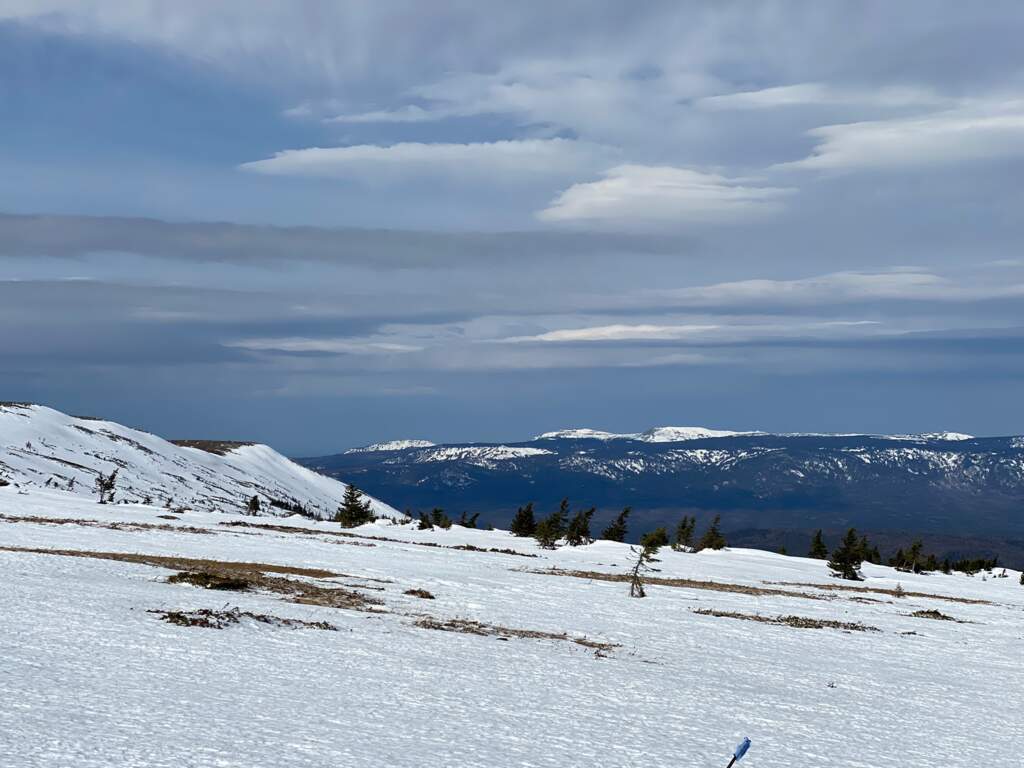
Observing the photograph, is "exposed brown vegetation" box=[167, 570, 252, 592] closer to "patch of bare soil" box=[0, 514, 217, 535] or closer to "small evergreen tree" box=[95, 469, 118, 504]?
"patch of bare soil" box=[0, 514, 217, 535]

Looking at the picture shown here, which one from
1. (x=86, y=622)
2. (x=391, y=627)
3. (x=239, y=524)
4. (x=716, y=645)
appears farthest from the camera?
(x=239, y=524)

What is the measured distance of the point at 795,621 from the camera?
3247 centimetres

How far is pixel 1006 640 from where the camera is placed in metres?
33.3

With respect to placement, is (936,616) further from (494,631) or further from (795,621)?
(494,631)

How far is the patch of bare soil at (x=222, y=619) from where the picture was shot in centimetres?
1800

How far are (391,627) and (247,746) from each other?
36.9ft

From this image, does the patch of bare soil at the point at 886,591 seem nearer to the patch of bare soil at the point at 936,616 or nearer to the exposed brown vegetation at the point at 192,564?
the patch of bare soil at the point at 936,616

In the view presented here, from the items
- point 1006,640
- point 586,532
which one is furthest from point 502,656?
point 586,532

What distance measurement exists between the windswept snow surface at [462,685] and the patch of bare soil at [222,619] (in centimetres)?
35

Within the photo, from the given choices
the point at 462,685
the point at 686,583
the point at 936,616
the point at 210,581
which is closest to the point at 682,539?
the point at 686,583

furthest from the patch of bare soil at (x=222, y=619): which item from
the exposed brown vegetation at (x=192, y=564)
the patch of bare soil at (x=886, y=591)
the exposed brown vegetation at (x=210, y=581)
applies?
the patch of bare soil at (x=886, y=591)

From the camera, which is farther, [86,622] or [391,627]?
[391,627]

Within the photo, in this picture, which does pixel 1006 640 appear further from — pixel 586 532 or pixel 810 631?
pixel 586 532

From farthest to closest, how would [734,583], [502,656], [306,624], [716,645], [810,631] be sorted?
1. [734,583]
2. [810,631]
3. [716,645]
4. [306,624]
5. [502,656]
